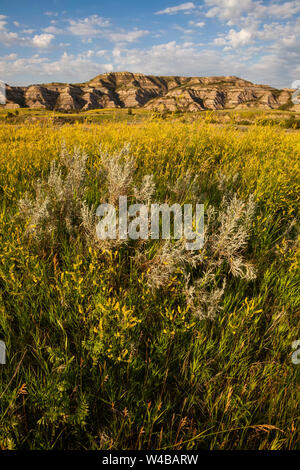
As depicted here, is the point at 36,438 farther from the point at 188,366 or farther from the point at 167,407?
the point at 188,366

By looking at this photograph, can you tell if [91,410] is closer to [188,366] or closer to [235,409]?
[188,366]

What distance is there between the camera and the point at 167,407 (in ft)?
4.12

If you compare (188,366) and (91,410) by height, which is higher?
(188,366)

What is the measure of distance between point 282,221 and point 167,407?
281 cm

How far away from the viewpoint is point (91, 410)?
4.31 feet
